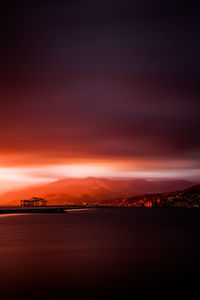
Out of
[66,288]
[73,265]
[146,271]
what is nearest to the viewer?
[66,288]

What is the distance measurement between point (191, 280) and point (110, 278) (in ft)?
19.9

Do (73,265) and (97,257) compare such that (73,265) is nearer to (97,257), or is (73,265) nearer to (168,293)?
(97,257)

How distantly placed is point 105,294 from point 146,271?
905 centimetres

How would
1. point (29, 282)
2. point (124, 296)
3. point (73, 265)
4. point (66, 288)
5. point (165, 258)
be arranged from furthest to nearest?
point (165, 258) < point (73, 265) < point (29, 282) < point (66, 288) < point (124, 296)

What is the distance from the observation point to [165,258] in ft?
121

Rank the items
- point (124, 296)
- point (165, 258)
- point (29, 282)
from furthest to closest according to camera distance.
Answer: point (165, 258) < point (29, 282) < point (124, 296)

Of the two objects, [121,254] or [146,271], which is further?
[121,254]

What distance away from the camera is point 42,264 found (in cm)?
3291

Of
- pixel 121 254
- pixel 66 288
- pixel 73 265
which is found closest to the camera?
pixel 66 288

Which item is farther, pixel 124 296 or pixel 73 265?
pixel 73 265

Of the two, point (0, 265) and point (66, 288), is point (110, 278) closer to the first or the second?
point (66, 288)

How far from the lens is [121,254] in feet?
132

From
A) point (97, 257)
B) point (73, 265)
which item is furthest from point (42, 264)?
point (97, 257)

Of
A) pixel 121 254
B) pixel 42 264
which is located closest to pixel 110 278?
pixel 42 264
